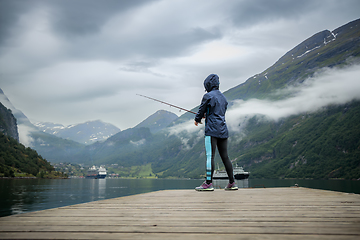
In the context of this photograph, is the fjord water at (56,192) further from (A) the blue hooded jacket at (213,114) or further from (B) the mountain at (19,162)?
(B) the mountain at (19,162)

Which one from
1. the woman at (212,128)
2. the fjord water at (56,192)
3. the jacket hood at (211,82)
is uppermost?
the jacket hood at (211,82)

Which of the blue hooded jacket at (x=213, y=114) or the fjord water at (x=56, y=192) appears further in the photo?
the fjord water at (x=56, y=192)

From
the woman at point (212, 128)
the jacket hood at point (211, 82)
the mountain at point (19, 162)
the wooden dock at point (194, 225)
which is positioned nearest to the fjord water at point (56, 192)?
the woman at point (212, 128)

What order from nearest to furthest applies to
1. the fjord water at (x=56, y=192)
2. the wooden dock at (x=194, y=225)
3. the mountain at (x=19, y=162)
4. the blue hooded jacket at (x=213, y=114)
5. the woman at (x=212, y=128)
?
1. the wooden dock at (x=194, y=225)
2. the woman at (x=212, y=128)
3. the blue hooded jacket at (x=213, y=114)
4. the fjord water at (x=56, y=192)
5. the mountain at (x=19, y=162)

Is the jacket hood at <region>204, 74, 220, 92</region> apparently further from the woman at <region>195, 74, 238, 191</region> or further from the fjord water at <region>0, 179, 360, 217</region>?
the fjord water at <region>0, 179, 360, 217</region>

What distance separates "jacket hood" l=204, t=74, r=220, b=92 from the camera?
8.88 meters

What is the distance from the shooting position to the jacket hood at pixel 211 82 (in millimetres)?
8883

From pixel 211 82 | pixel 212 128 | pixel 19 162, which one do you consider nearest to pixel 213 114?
pixel 212 128


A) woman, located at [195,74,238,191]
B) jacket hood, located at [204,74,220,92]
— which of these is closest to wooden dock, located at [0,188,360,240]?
woman, located at [195,74,238,191]

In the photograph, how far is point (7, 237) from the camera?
2363 millimetres

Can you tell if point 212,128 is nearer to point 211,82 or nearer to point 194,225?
point 211,82

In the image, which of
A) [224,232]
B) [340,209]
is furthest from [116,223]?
[340,209]

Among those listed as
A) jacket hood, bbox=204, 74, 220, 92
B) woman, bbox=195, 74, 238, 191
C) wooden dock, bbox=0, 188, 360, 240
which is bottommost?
wooden dock, bbox=0, 188, 360, 240

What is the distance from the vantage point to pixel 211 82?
8.88 m
